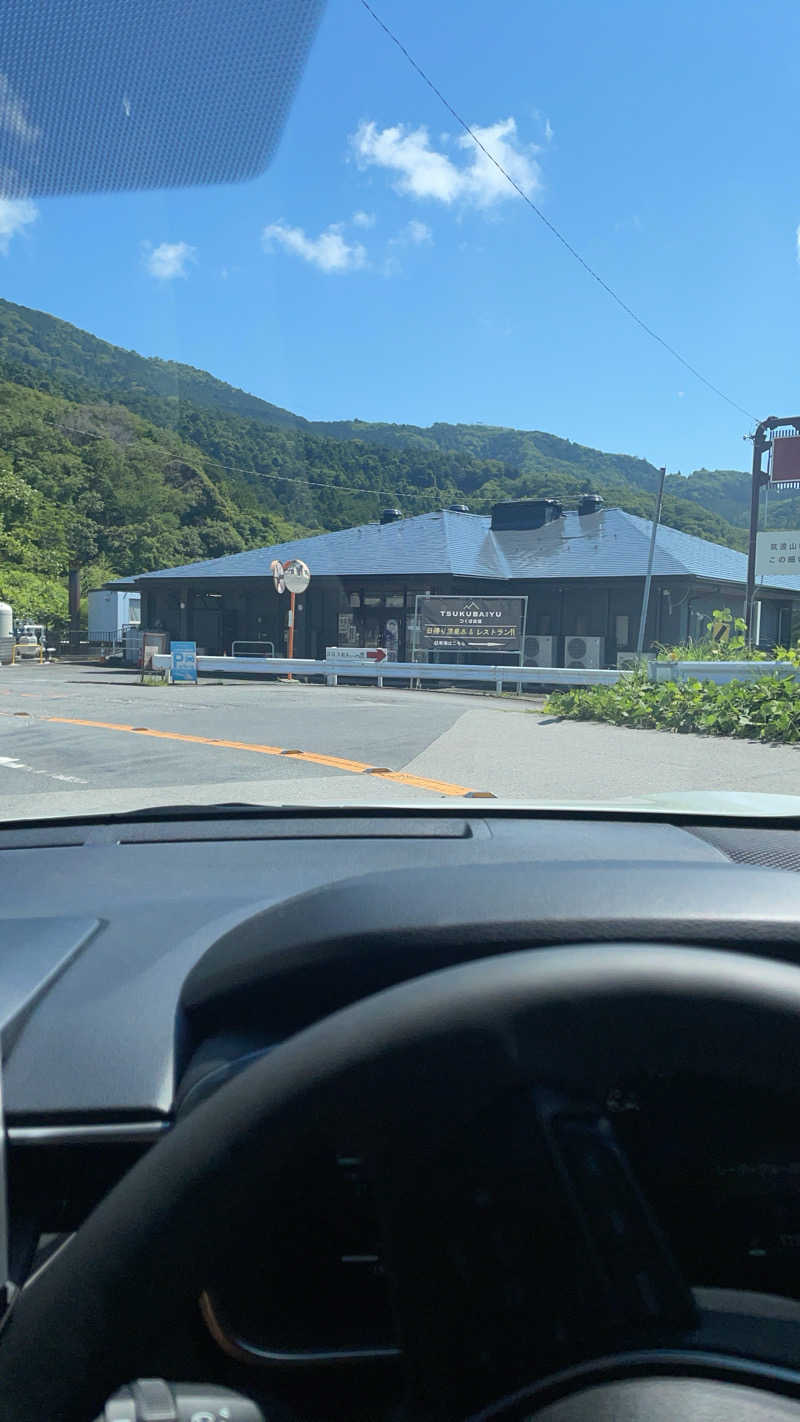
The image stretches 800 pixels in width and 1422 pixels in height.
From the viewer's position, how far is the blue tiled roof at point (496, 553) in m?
26.7

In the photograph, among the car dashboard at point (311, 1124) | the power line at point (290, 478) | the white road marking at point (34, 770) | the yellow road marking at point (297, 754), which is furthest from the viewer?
the power line at point (290, 478)

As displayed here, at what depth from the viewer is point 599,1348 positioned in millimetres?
943

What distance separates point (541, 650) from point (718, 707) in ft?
68.4

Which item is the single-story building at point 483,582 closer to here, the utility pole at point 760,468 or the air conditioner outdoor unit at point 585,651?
the air conditioner outdoor unit at point 585,651

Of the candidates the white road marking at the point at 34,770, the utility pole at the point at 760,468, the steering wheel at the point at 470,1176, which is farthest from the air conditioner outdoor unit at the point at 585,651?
the steering wheel at the point at 470,1176

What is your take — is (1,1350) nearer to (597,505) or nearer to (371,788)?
(371,788)

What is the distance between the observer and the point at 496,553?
29109 mm

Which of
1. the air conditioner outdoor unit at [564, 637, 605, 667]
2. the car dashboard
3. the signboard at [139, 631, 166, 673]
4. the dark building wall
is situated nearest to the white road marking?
the car dashboard

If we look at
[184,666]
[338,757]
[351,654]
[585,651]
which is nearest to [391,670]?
[184,666]

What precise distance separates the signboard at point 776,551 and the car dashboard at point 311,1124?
21.6m

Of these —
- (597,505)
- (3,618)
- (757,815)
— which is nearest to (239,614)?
(3,618)

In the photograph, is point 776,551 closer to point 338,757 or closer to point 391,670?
point 391,670

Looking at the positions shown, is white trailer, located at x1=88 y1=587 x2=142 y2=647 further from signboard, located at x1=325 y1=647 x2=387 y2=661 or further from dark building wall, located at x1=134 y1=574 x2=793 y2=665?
signboard, located at x1=325 y1=647 x2=387 y2=661

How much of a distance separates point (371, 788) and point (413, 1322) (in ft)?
18.1
